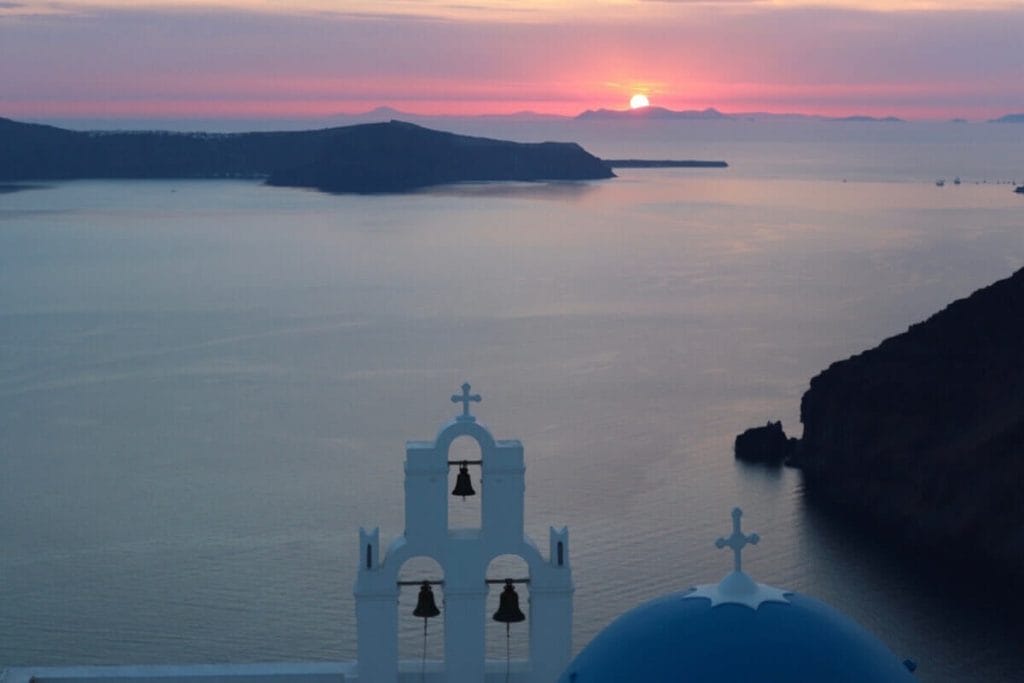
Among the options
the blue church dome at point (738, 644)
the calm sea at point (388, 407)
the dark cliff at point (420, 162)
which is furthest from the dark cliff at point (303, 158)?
the blue church dome at point (738, 644)

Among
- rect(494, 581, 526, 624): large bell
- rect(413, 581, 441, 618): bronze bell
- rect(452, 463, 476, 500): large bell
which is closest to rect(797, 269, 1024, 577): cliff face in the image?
rect(494, 581, 526, 624): large bell

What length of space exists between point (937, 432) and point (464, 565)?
2132 cm

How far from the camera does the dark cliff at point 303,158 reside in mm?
150375

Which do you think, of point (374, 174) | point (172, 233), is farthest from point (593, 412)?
point (374, 174)

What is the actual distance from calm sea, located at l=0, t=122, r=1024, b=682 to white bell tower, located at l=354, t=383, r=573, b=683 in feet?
28.9

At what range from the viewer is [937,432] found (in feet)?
98.0

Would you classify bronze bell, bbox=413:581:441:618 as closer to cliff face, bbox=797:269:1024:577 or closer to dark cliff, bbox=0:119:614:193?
cliff face, bbox=797:269:1024:577

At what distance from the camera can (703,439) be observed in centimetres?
3425

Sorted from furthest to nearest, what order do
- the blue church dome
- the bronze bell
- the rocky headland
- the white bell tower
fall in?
the rocky headland < the bronze bell < the white bell tower < the blue church dome

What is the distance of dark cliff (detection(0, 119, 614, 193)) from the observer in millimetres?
150375

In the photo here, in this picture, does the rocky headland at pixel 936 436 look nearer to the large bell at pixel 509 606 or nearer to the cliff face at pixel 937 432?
the cliff face at pixel 937 432

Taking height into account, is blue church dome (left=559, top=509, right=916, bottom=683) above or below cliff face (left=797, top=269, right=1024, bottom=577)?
above

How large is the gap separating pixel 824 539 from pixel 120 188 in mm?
126443

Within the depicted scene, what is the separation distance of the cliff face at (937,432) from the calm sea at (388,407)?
44.0 inches
